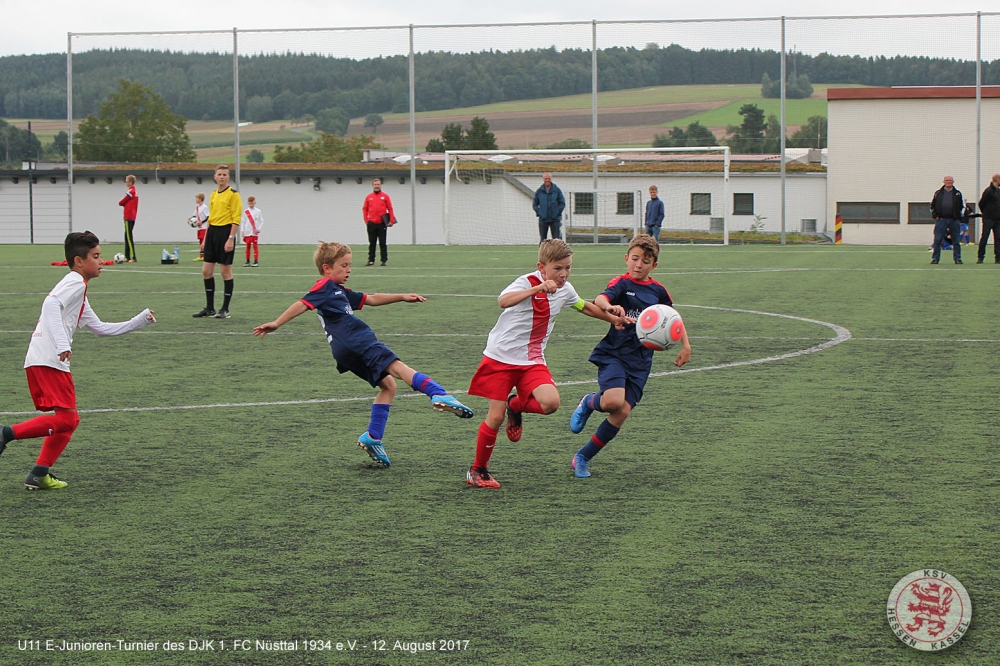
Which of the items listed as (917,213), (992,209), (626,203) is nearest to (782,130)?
(626,203)

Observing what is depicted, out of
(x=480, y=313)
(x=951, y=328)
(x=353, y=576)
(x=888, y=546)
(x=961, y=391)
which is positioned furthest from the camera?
(x=480, y=313)

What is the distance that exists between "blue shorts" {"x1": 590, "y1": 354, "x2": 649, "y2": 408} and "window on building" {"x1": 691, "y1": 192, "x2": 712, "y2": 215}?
32085 millimetres

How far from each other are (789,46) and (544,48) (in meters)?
7.67

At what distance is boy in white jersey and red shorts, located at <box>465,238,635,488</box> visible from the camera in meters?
6.15

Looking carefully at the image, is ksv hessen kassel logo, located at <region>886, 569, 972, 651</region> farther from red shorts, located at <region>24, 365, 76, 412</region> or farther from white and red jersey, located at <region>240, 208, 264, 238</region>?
white and red jersey, located at <region>240, 208, 264, 238</region>

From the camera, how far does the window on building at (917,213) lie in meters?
45.4

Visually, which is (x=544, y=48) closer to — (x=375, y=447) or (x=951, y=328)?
(x=951, y=328)

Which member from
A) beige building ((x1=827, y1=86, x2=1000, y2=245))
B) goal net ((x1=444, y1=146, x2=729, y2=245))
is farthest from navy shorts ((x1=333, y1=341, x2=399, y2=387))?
beige building ((x1=827, y1=86, x2=1000, y2=245))

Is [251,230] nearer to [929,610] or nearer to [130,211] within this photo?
[130,211]

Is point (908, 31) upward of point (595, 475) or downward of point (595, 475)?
upward

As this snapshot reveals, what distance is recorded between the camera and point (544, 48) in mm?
37875

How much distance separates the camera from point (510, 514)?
5.58 metres

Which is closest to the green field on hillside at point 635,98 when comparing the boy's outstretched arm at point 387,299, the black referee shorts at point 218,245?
the black referee shorts at point 218,245

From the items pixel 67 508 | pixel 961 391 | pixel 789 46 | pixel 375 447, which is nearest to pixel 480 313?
pixel 961 391
